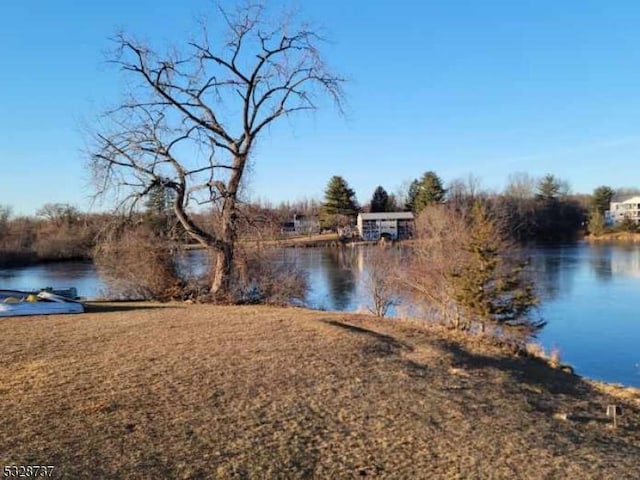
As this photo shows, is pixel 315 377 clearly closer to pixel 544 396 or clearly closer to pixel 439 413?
pixel 439 413

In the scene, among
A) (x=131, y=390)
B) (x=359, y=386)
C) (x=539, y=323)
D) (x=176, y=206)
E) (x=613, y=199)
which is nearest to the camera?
(x=131, y=390)

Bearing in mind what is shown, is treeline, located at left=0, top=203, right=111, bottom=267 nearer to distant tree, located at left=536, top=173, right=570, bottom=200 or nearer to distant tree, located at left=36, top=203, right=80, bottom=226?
distant tree, located at left=36, top=203, right=80, bottom=226

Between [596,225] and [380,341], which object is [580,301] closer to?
[380,341]

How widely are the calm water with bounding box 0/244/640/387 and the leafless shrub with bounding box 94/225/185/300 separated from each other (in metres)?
1.15

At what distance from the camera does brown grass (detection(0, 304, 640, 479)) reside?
4.08 metres

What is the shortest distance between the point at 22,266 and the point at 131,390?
155 feet

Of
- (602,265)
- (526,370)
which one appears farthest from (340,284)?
(602,265)

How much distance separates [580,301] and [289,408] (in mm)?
→ 21644

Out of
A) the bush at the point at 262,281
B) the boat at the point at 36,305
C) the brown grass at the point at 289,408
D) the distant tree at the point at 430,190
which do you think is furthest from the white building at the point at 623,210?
the boat at the point at 36,305

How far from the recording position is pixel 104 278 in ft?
56.7

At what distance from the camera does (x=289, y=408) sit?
523 cm

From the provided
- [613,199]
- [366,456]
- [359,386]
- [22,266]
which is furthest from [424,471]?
[613,199]

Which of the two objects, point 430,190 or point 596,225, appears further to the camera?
point 596,225

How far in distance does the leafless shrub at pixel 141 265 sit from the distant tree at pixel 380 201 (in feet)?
236
